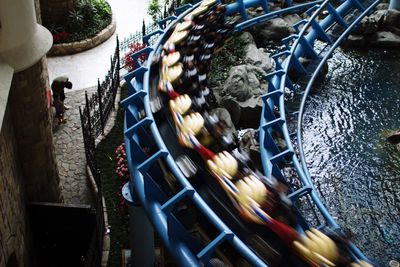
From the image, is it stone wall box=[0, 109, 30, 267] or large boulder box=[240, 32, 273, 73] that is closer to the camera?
stone wall box=[0, 109, 30, 267]

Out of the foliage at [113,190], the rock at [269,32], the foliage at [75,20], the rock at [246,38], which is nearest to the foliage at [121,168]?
the foliage at [113,190]

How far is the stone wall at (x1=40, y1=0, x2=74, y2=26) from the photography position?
56.0ft

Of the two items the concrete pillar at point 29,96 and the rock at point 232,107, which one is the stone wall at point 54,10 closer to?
the rock at point 232,107

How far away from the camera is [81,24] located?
→ 17422mm

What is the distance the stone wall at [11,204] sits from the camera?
7887 millimetres

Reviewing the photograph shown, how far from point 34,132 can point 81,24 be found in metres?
8.52

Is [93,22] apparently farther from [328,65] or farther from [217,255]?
[217,255]

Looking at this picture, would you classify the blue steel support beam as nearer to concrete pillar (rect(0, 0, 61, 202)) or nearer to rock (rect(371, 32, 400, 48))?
rock (rect(371, 32, 400, 48))

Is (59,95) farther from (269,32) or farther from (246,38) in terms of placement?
(269,32)

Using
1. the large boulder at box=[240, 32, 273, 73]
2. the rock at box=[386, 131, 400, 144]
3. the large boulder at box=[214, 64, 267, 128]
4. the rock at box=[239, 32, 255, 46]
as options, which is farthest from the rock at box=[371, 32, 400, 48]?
the large boulder at box=[214, 64, 267, 128]

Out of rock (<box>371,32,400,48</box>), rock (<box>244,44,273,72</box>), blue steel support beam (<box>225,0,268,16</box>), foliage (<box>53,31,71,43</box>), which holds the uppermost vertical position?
blue steel support beam (<box>225,0,268,16</box>)

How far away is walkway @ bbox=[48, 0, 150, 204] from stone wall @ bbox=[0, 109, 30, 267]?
7.45ft

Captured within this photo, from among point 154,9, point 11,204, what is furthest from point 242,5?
point 11,204

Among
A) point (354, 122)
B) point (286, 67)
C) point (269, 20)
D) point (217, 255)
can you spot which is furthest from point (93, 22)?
point (217, 255)
